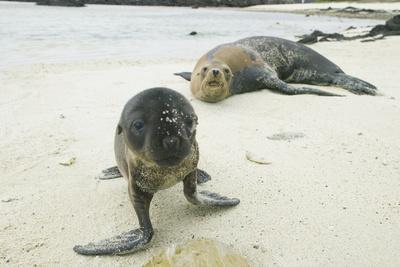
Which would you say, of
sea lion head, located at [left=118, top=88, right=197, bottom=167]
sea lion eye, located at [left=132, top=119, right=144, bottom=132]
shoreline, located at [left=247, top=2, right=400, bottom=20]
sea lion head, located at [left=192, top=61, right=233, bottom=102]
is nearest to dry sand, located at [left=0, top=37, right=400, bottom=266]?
sea lion head, located at [left=192, top=61, right=233, bottom=102]

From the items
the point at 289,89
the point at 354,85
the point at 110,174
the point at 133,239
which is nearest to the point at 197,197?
the point at 133,239

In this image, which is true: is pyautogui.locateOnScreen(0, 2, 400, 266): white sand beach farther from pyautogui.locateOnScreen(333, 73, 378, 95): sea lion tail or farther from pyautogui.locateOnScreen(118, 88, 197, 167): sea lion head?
pyautogui.locateOnScreen(118, 88, 197, 167): sea lion head

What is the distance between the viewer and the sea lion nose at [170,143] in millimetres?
1995

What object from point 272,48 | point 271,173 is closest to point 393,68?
point 272,48

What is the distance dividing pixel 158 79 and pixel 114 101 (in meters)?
1.45

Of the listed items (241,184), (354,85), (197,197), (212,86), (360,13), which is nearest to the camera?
(197,197)

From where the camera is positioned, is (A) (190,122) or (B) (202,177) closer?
(A) (190,122)

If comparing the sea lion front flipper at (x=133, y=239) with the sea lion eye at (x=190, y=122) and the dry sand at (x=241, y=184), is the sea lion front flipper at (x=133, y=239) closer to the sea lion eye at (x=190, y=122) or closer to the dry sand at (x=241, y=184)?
the dry sand at (x=241, y=184)

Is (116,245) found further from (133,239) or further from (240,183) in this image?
(240,183)

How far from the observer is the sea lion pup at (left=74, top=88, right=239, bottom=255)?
2043 millimetres

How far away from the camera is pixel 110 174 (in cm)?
307

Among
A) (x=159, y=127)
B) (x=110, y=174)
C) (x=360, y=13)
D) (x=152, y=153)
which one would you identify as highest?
(x=159, y=127)

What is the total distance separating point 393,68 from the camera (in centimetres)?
697

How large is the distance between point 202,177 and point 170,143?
0.98 m
